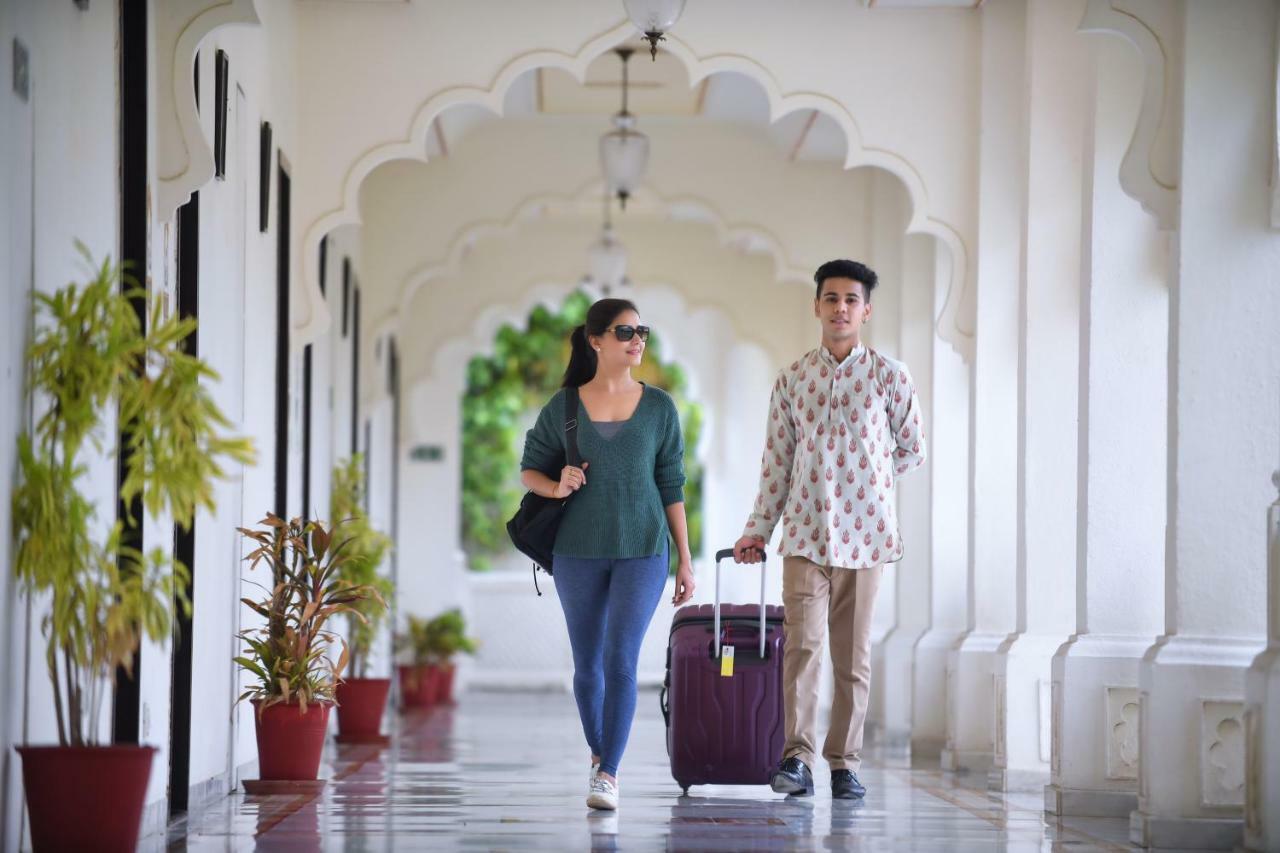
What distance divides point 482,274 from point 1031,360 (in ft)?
25.4

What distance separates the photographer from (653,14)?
6.05 metres

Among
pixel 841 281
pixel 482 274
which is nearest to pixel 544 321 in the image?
pixel 482 274

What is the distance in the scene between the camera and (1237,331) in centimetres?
493

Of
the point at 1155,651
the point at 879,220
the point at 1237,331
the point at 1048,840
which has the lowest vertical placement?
the point at 1048,840

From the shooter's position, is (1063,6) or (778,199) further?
(778,199)

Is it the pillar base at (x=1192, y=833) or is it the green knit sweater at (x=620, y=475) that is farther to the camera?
the green knit sweater at (x=620, y=475)

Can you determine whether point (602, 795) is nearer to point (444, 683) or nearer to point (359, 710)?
point (359, 710)

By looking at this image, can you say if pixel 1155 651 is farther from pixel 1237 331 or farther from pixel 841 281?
pixel 841 281

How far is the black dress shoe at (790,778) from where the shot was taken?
5508 millimetres

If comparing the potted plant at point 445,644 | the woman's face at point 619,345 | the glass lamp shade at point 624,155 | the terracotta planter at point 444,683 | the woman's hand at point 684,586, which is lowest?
the terracotta planter at point 444,683

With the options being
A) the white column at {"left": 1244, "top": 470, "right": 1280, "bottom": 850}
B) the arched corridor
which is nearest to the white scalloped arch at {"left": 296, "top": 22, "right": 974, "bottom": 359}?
the arched corridor

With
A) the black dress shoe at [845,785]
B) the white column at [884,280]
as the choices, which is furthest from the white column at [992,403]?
the white column at [884,280]

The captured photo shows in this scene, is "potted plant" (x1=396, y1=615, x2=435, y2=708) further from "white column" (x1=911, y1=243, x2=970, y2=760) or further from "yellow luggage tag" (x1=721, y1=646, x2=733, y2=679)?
"yellow luggage tag" (x1=721, y1=646, x2=733, y2=679)

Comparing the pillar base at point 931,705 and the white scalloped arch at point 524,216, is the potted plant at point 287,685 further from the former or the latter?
the white scalloped arch at point 524,216
